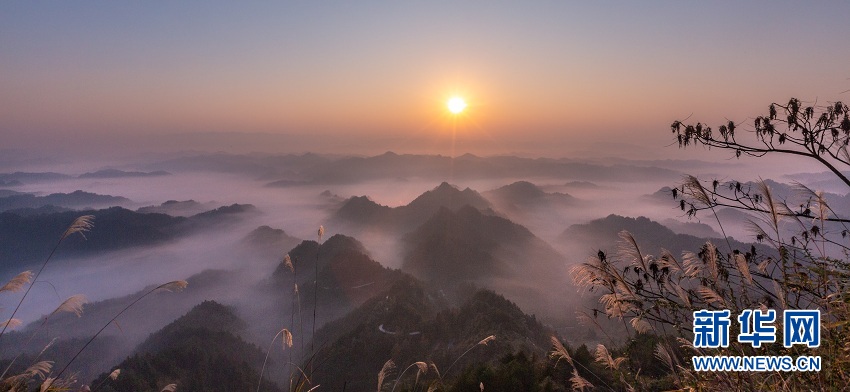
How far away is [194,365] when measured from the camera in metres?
88.4

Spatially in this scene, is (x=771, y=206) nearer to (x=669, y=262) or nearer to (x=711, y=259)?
(x=711, y=259)

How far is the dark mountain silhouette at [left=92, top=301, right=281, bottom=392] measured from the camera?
75019mm

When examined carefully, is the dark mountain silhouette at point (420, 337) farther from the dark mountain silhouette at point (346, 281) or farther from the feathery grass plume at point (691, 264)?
the feathery grass plume at point (691, 264)

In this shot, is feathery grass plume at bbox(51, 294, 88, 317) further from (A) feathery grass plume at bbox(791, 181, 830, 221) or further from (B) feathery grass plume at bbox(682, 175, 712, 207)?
(A) feathery grass plume at bbox(791, 181, 830, 221)

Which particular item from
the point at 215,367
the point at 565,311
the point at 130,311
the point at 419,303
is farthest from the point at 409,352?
the point at 130,311

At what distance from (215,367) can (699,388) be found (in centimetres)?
10580

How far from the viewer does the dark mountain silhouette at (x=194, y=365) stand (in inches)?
2953

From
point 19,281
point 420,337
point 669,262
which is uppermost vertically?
point 19,281

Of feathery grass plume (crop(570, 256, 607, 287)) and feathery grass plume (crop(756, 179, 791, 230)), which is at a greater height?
feathery grass plume (crop(756, 179, 791, 230))

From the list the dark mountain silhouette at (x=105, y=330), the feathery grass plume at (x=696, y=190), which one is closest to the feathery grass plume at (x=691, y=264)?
the feathery grass plume at (x=696, y=190)

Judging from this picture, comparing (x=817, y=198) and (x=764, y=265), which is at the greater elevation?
(x=817, y=198)

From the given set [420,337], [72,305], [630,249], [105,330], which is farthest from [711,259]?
[105,330]

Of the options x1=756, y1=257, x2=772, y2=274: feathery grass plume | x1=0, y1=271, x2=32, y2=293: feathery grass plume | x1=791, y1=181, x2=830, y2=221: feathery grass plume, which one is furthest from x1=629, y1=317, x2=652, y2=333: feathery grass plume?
x1=0, y1=271, x2=32, y2=293: feathery grass plume

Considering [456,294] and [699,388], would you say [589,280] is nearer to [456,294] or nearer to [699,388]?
[699,388]
